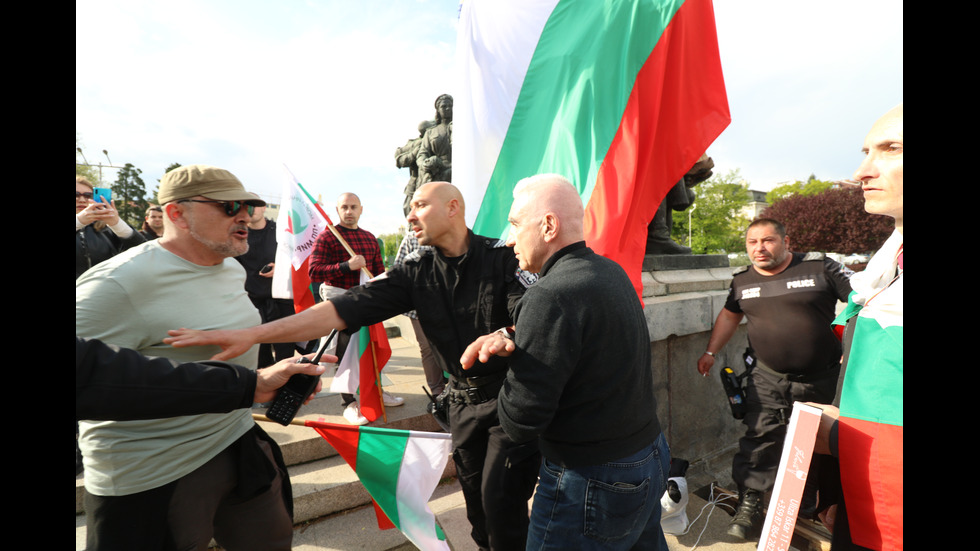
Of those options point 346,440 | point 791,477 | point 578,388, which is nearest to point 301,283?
point 346,440

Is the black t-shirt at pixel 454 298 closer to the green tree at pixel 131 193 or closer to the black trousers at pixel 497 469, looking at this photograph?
the black trousers at pixel 497 469

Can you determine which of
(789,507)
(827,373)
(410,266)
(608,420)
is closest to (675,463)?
(827,373)

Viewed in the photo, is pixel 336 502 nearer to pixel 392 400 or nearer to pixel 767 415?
pixel 392 400

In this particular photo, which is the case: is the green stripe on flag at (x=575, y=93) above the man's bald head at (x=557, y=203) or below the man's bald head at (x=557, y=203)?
above

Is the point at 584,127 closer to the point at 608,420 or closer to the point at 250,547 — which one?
the point at 608,420

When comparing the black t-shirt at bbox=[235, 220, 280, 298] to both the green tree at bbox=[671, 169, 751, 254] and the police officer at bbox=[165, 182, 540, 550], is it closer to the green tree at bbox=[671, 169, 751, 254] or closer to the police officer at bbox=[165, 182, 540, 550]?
the police officer at bbox=[165, 182, 540, 550]

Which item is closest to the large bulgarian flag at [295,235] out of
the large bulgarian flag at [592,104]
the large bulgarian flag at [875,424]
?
the large bulgarian flag at [592,104]

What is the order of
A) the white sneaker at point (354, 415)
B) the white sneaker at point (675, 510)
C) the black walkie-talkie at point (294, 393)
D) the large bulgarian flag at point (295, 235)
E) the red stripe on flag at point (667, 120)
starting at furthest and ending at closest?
1. the large bulgarian flag at point (295, 235)
2. the white sneaker at point (354, 415)
3. the red stripe on flag at point (667, 120)
4. the white sneaker at point (675, 510)
5. the black walkie-talkie at point (294, 393)

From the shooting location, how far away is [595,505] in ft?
5.37

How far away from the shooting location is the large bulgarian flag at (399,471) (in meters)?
2.48

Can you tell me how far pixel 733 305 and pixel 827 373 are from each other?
→ 2.66ft

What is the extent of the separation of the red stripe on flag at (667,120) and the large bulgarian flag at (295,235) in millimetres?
2796

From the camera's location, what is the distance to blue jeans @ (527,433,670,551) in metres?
1.64

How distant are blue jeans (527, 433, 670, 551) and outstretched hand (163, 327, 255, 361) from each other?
1358 millimetres
